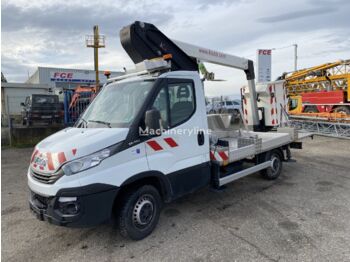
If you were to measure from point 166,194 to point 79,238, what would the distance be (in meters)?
1.36

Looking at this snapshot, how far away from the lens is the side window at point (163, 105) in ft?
12.1

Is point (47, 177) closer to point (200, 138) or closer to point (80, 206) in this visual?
point (80, 206)

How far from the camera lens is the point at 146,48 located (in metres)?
4.32

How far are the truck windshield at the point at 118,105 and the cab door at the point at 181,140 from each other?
261 millimetres

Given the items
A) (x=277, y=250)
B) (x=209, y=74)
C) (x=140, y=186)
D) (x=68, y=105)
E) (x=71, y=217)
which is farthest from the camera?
(x=68, y=105)

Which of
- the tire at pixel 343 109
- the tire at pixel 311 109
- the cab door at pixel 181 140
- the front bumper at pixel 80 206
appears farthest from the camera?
the tire at pixel 311 109

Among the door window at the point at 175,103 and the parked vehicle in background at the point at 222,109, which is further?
the parked vehicle in background at the point at 222,109

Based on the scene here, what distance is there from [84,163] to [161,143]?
1075mm

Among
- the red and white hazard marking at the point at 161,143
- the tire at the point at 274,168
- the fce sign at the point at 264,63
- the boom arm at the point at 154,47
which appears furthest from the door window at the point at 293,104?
the red and white hazard marking at the point at 161,143

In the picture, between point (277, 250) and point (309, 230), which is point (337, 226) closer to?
point (309, 230)

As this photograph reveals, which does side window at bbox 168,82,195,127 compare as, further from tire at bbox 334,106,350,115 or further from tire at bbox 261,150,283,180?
tire at bbox 334,106,350,115

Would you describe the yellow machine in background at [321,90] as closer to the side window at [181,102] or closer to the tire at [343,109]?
the tire at [343,109]

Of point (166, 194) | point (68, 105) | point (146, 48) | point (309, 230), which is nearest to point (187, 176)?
point (166, 194)

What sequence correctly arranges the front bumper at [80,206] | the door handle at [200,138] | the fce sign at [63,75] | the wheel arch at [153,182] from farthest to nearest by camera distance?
the fce sign at [63,75] → the door handle at [200,138] → the wheel arch at [153,182] → the front bumper at [80,206]
